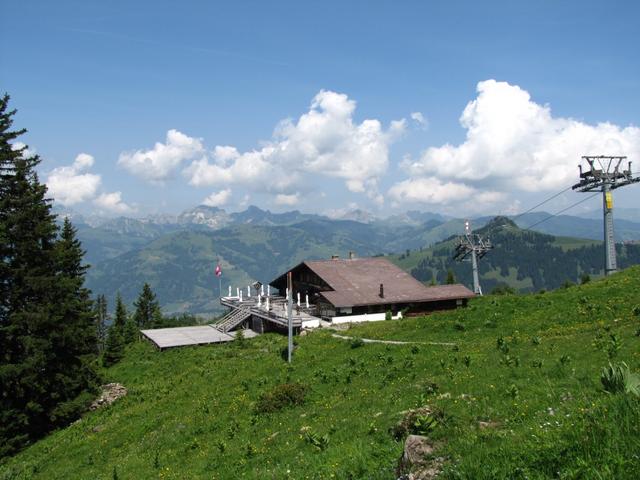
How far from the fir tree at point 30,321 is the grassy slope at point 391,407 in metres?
2.75

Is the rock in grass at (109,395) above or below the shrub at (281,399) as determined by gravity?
below

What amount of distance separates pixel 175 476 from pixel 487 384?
11565 mm

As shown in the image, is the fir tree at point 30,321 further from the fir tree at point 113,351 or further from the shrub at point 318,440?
the shrub at point 318,440

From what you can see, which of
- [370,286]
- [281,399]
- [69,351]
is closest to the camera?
[281,399]

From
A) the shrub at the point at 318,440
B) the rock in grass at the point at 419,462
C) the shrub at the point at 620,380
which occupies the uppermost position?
the shrub at the point at 620,380

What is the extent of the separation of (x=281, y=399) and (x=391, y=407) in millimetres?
6906

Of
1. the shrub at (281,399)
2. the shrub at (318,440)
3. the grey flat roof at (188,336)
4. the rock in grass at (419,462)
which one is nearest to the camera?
the rock in grass at (419,462)

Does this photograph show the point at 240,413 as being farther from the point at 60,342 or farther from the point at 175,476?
the point at 60,342

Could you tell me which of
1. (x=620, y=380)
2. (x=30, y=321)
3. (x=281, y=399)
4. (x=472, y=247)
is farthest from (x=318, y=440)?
(x=472, y=247)

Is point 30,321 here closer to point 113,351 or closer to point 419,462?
point 113,351

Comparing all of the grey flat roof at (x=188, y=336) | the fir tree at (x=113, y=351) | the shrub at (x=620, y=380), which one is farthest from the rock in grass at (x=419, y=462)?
the fir tree at (x=113, y=351)

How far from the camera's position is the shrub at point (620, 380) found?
35.9 feet

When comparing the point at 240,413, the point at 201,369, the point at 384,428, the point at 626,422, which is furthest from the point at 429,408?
the point at 201,369

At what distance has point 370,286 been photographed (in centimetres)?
5316
